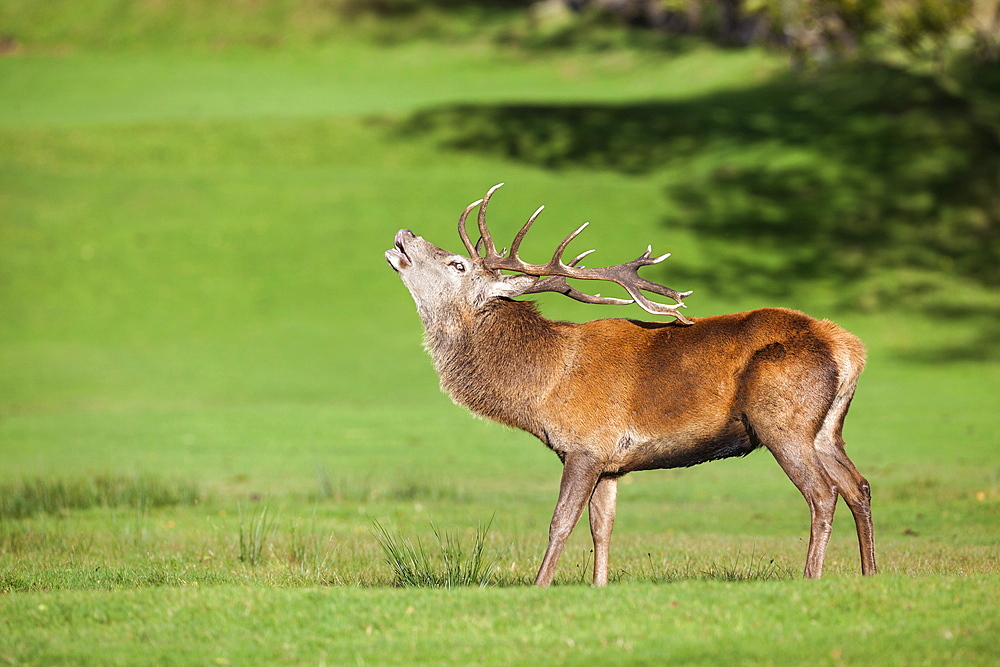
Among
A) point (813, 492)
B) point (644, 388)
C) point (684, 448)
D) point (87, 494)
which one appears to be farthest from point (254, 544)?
point (813, 492)

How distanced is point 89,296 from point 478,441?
36.9ft

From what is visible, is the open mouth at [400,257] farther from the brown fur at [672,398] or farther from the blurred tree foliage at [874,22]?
the blurred tree foliage at [874,22]

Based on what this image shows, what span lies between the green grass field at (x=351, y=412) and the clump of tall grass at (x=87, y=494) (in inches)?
2.4

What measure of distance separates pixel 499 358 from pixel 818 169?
22.8 m

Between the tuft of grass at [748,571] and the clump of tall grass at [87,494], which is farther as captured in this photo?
the clump of tall grass at [87,494]

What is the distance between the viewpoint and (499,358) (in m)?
8.06

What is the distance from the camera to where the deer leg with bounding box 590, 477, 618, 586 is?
25.5ft

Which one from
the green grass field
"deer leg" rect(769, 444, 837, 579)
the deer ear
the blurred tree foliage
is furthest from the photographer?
the blurred tree foliage

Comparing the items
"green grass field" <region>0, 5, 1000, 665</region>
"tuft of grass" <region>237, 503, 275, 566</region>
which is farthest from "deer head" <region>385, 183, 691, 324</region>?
"tuft of grass" <region>237, 503, 275, 566</region>

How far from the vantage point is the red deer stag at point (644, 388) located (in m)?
7.33

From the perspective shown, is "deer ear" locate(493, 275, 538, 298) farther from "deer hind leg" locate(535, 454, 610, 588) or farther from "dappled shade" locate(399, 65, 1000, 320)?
"dappled shade" locate(399, 65, 1000, 320)

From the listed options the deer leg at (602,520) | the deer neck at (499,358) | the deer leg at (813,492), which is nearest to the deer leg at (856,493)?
the deer leg at (813,492)

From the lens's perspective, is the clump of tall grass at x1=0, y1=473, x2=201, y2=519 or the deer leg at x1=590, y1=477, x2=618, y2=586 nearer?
the deer leg at x1=590, y1=477, x2=618, y2=586

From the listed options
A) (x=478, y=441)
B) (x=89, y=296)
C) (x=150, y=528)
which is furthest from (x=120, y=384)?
(x=150, y=528)
